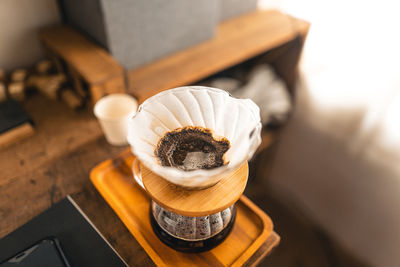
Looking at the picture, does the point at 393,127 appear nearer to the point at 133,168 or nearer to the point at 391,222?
the point at 391,222

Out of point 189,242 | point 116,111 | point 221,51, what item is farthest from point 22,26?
point 189,242

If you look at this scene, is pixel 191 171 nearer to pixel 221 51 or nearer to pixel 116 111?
pixel 116 111

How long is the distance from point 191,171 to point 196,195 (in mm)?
71

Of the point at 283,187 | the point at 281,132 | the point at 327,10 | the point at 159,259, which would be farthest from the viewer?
the point at 283,187

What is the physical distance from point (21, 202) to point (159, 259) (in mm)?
340

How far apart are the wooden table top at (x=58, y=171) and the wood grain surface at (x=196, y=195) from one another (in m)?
0.16

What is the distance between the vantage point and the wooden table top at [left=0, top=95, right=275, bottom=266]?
1.99ft

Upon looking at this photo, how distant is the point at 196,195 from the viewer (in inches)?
19.7

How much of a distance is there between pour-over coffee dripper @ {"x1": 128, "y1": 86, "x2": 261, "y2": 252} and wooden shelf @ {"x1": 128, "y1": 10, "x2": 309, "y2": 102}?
27cm

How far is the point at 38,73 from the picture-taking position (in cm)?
95

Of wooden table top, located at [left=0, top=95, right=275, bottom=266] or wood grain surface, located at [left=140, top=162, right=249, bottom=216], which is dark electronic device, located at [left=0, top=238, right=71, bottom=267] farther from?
wood grain surface, located at [left=140, top=162, right=249, bottom=216]

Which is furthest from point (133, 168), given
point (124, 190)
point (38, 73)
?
point (38, 73)

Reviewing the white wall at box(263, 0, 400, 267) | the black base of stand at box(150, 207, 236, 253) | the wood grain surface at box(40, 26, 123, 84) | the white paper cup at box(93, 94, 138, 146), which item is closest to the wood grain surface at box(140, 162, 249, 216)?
the black base of stand at box(150, 207, 236, 253)

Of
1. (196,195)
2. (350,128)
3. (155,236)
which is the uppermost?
(196,195)
